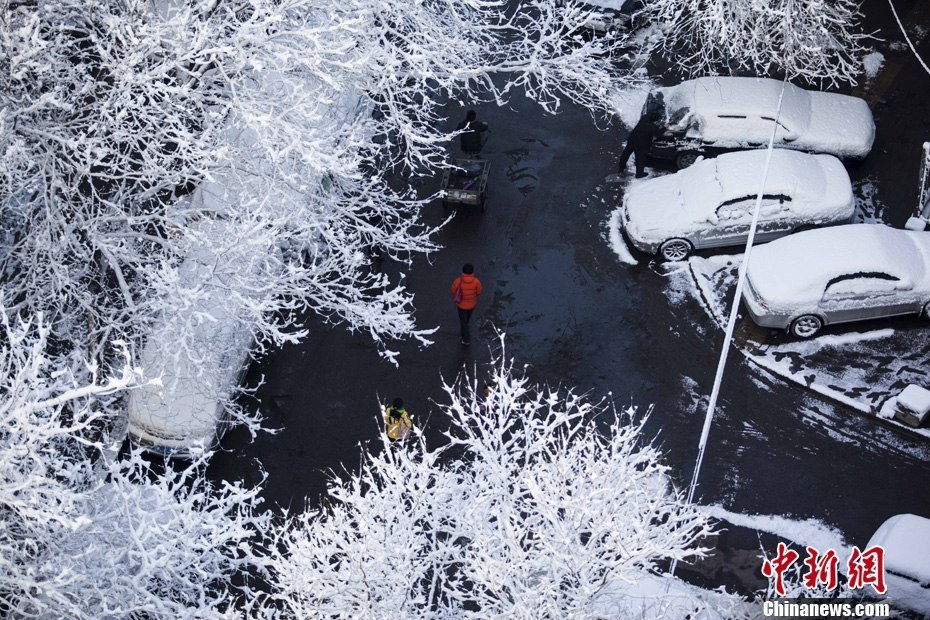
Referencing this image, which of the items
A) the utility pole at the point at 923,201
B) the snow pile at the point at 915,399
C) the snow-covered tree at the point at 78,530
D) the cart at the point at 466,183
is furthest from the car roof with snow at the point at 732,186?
the snow-covered tree at the point at 78,530

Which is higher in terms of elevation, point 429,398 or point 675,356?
point 675,356

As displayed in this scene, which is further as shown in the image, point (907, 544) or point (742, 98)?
point (742, 98)

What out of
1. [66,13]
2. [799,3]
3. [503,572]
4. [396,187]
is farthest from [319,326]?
[799,3]

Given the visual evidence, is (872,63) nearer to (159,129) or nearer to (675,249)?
(675,249)

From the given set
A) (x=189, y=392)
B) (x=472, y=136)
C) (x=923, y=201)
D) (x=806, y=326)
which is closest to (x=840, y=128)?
(x=923, y=201)

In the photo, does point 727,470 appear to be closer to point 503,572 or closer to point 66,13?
point 503,572

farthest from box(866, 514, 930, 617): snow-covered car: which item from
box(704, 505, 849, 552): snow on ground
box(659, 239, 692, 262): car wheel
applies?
box(659, 239, 692, 262): car wheel

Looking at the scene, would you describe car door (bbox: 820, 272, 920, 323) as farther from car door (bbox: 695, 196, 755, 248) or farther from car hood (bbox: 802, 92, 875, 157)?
car hood (bbox: 802, 92, 875, 157)
